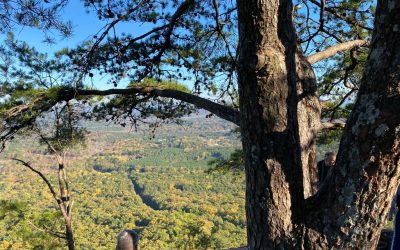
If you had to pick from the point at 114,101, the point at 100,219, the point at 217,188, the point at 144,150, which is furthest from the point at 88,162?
the point at 114,101

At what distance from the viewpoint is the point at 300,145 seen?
1.31 m

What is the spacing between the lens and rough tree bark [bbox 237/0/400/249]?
98 centimetres

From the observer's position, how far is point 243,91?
4.21 feet

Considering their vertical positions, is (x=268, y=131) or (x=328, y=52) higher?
(x=328, y=52)

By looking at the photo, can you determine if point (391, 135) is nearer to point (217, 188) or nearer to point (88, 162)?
point (217, 188)

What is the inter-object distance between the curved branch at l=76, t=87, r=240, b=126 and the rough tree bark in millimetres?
577

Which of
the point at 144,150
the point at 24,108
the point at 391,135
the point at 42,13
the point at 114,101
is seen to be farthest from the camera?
the point at 144,150

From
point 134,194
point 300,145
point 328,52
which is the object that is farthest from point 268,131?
point 134,194

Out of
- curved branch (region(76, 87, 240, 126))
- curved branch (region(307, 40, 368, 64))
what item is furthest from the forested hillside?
curved branch (region(307, 40, 368, 64))

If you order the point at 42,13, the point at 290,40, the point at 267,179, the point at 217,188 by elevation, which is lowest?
the point at 217,188

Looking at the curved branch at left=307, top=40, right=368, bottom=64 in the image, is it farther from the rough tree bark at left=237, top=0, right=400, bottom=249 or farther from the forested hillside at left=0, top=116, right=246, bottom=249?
the forested hillside at left=0, top=116, right=246, bottom=249

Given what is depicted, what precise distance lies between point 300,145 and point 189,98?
46.6 inches

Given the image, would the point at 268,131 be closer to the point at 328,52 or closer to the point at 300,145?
the point at 300,145

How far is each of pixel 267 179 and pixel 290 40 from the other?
564 mm
